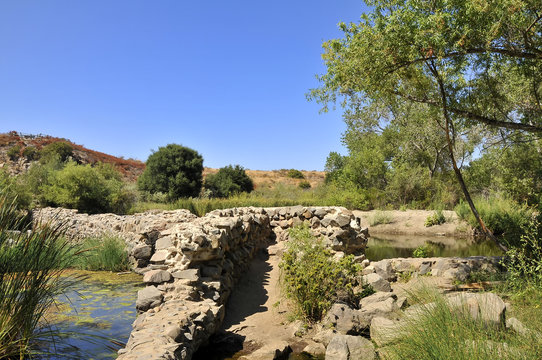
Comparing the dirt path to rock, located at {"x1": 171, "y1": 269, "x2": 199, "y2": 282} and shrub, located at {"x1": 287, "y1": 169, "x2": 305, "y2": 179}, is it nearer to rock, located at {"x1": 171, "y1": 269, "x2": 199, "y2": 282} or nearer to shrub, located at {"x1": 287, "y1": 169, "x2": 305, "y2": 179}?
rock, located at {"x1": 171, "y1": 269, "x2": 199, "y2": 282}

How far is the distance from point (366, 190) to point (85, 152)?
83.0 feet

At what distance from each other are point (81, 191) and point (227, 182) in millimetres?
14296

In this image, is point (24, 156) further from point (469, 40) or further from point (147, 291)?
point (469, 40)

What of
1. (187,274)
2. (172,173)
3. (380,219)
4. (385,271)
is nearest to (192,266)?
(187,274)

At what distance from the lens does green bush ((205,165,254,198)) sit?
100 ft

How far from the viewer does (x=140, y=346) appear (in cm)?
365

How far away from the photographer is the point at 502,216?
41.7ft

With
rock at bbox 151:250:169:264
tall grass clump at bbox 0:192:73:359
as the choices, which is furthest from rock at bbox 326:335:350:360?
tall grass clump at bbox 0:192:73:359

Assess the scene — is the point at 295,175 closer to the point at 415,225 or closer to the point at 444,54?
the point at 415,225

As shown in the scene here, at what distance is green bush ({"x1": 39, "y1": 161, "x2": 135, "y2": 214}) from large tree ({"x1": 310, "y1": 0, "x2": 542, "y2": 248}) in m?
12.7

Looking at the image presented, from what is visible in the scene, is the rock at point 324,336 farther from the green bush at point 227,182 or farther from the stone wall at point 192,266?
the green bush at point 227,182

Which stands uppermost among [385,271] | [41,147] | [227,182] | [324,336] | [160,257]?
[41,147]

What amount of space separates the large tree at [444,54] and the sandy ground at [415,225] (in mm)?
7439

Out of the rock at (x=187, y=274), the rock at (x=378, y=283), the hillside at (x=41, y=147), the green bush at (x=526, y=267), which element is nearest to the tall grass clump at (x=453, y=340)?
the green bush at (x=526, y=267)
